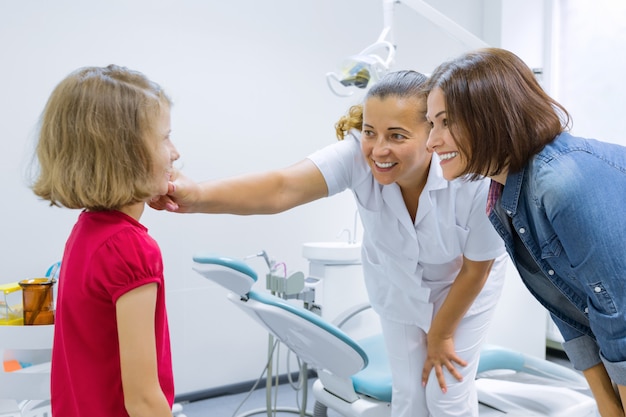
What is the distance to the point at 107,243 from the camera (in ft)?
2.96

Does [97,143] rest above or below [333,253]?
above

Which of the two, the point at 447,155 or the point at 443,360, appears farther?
the point at 443,360

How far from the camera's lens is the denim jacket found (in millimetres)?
957

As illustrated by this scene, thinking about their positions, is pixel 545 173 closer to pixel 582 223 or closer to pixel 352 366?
pixel 582 223

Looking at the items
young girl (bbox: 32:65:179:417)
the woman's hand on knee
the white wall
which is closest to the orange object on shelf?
young girl (bbox: 32:65:179:417)

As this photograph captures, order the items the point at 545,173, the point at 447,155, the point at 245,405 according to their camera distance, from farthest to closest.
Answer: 1. the point at 245,405
2. the point at 447,155
3. the point at 545,173

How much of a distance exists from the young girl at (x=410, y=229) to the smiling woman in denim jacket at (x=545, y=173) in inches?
14.0

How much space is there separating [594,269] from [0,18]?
2570mm

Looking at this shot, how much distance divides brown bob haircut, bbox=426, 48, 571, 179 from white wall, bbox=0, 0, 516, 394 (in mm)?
2048

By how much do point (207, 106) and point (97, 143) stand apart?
212 centimetres

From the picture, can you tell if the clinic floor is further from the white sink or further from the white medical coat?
the white medical coat

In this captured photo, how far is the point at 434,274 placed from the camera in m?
1.76

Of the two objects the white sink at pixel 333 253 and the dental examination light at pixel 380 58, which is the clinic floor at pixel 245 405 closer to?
the white sink at pixel 333 253

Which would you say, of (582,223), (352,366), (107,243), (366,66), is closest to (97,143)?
(107,243)
